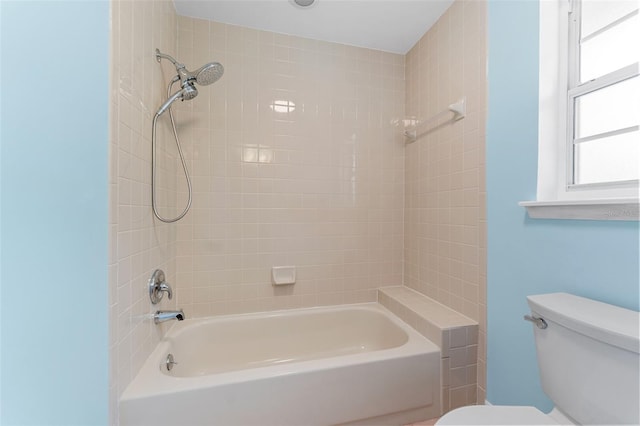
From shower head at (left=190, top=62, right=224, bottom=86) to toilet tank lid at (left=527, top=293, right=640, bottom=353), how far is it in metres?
1.68

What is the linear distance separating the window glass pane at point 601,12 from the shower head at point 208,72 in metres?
1.58

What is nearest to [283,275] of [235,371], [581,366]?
[235,371]

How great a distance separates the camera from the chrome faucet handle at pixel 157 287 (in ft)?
4.23

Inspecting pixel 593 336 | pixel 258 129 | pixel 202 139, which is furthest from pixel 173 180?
pixel 593 336

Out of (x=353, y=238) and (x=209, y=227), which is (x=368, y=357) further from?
(x=209, y=227)

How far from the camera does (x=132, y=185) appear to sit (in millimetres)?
1088

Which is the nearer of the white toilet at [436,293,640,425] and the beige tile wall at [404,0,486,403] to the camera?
the white toilet at [436,293,640,425]

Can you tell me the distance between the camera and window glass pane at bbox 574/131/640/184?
2.97ft

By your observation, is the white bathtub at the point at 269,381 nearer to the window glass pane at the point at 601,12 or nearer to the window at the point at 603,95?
the window at the point at 603,95

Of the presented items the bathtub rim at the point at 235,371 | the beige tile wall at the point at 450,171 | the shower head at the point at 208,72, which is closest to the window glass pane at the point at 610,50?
the beige tile wall at the point at 450,171

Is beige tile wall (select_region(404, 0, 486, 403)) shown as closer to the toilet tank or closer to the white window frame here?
the white window frame

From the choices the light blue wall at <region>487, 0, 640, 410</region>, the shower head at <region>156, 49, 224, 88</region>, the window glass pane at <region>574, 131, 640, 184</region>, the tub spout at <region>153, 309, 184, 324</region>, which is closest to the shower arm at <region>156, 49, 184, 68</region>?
the shower head at <region>156, 49, 224, 88</region>

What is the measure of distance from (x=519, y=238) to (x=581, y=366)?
53 centimetres

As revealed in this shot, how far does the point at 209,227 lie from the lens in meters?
1.77
